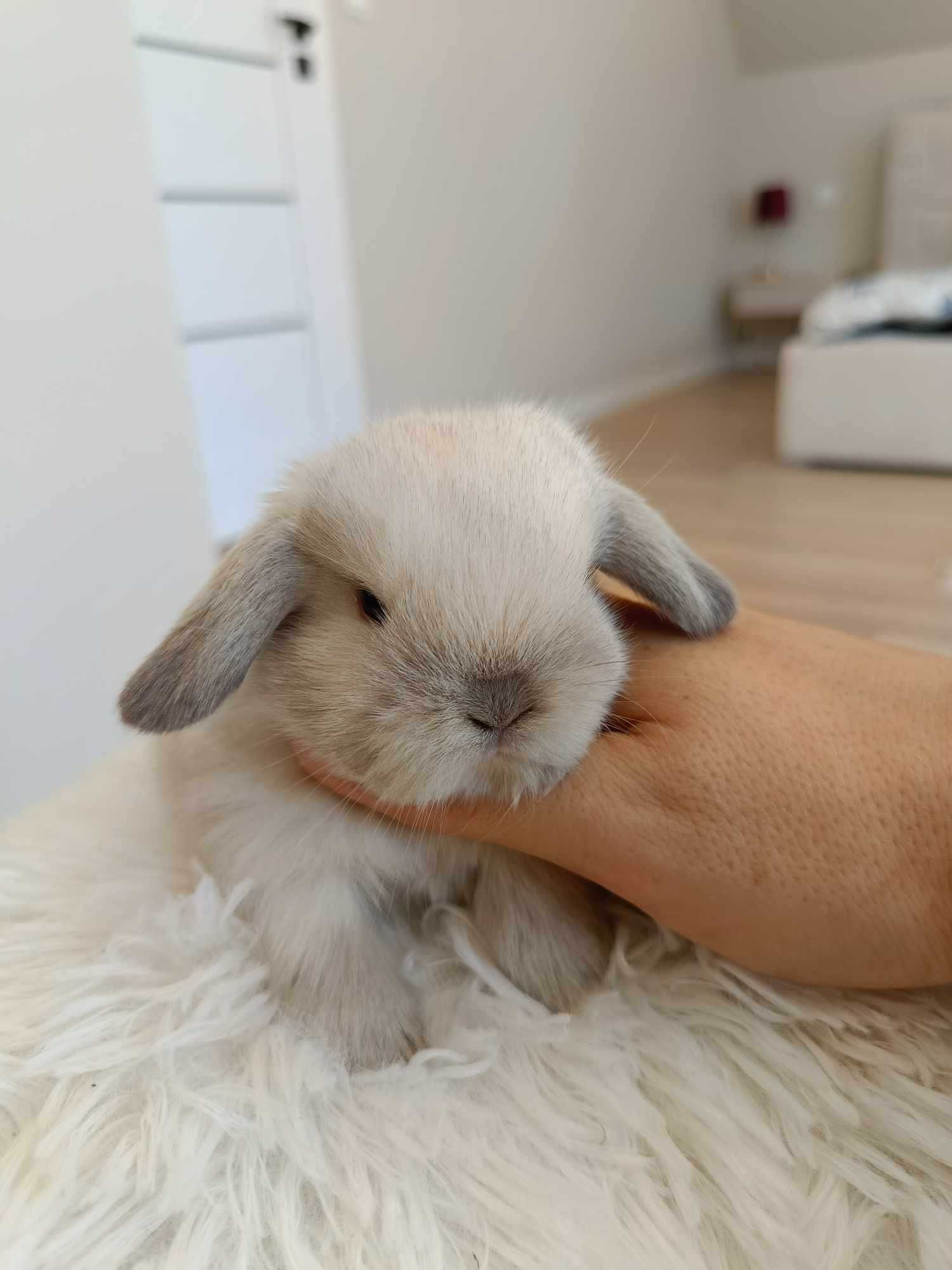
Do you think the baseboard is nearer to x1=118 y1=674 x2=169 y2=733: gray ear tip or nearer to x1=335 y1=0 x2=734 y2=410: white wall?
x1=335 y1=0 x2=734 y2=410: white wall

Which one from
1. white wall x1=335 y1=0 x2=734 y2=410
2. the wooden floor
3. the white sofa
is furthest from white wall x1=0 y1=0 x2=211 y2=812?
the white sofa

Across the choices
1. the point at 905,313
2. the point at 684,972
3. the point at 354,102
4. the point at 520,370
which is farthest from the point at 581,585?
the point at 520,370

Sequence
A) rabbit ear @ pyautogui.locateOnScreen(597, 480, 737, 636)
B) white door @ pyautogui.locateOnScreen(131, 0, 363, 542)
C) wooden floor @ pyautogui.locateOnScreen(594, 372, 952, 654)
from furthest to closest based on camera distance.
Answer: white door @ pyautogui.locateOnScreen(131, 0, 363, 542), wooden floor @ pyautogui.locateOnScreen(594, 372, 952, 654), rabbit ear @ pyautogui.locateOnScreen(597, 480, 737, 636)

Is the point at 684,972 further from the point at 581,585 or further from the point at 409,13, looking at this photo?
the point at 409,13

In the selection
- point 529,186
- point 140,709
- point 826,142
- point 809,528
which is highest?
point 826,142

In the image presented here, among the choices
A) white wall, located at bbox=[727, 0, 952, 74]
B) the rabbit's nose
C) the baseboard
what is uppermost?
white wall, located at bbox=[727, 0, 952, 74]

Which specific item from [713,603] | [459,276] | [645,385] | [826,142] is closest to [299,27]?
[459,276]

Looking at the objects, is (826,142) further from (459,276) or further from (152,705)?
(152,705)
